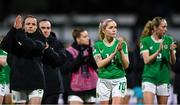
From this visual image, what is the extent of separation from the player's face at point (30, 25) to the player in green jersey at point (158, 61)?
76.4 inches

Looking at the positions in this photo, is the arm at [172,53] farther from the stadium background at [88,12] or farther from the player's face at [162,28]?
the stadium background at [88,12]

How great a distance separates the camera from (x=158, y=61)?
1224 centimetres

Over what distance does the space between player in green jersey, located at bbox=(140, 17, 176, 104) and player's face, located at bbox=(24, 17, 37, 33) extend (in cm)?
194

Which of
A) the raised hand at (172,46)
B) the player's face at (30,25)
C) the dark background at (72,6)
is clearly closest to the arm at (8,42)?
the player's face at (30,25)

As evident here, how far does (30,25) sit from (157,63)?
2.28m

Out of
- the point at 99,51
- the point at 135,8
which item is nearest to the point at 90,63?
the point at 99,51

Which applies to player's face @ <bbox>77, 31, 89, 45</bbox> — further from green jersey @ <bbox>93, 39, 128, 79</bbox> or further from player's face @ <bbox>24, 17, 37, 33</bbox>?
player's face @ <bbox>24, 17, 37, 33</bbox>

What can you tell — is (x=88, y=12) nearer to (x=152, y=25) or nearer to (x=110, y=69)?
(x=152, y=25)

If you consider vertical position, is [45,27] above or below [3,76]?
above

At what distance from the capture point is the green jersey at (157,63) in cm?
1220

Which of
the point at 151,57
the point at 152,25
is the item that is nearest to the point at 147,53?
the point at 151,57

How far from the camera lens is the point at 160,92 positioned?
479 inches

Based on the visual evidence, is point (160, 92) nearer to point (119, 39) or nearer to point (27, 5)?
point (119, 39)

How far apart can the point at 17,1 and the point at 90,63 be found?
12.9m
